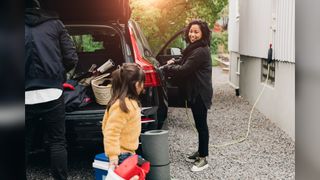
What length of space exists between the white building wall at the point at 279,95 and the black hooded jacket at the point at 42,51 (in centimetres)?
411

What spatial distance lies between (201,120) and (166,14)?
6790 millimetres

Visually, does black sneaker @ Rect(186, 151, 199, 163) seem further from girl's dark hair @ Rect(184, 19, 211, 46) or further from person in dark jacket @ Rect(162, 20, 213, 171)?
girl's dark hair @ Rect(184, 19, 211, 46)

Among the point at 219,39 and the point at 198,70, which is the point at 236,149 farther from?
the point at 219,39

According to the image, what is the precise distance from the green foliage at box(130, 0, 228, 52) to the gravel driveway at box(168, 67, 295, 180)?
2.57 m

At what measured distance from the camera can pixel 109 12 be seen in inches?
197

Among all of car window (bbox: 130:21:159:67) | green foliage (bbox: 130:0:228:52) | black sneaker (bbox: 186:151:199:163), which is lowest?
black sneaker (bbox: 186:151:199:163)

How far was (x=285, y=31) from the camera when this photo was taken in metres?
7.18

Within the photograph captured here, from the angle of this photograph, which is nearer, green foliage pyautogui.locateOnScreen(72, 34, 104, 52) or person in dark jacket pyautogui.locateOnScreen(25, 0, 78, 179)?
person in dark jacket pyautogui.locateOnScreen(25, 0, 78, 179)

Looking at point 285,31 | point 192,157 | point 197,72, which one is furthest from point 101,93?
point 285,31

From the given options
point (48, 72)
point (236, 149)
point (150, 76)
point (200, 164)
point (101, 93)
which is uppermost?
point (48, 72)

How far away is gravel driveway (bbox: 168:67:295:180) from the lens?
4945mm

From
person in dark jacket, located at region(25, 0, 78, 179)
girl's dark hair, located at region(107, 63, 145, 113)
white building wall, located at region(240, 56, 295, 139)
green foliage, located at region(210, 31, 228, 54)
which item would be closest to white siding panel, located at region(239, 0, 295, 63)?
white building wall, located at region(240, 56, 295, 139)

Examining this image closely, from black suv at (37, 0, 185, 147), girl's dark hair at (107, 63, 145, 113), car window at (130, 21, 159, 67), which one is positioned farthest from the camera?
car window at (130, 21, 159, 67)

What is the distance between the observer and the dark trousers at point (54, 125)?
380cm
